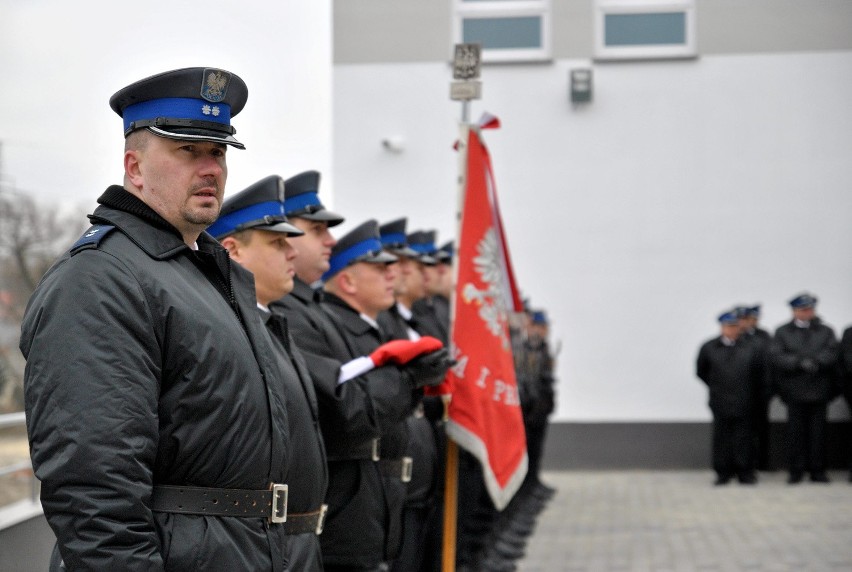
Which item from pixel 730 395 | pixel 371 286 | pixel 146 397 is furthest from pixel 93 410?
pixel 730 395

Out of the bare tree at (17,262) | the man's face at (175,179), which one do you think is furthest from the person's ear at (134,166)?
the bare tree at (17,262)

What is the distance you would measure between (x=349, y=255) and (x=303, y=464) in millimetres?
2200

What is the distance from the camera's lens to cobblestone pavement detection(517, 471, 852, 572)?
9.16 metres

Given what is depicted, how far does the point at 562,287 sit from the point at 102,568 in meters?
14.2

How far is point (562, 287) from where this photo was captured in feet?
54.3

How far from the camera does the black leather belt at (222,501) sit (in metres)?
2.91

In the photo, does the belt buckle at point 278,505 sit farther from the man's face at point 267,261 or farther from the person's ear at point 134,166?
the man's face at point 267,261

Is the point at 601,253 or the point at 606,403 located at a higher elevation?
the point at 601,253

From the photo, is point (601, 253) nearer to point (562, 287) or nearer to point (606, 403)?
point (562, 287)

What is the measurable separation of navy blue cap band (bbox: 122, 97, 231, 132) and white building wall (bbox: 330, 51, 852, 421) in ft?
44.3

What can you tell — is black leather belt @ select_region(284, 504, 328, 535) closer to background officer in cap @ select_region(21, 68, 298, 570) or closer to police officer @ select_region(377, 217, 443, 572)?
background officer in cap @ select_region(21, 68, 298, 570)

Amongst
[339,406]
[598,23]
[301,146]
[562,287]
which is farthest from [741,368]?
[339,406]

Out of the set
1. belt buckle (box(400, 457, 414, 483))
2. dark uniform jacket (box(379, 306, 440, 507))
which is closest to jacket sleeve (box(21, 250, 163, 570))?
belt buckle (box(400, 457, 414, 483))

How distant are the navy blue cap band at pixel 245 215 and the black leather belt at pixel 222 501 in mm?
1395
